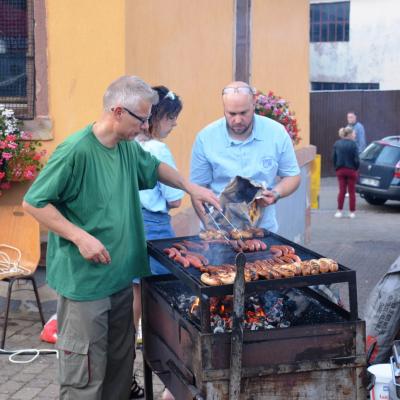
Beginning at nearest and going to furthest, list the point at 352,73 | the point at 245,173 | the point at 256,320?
the point at 256,320 → the point at 245,173 → the point at 352,73

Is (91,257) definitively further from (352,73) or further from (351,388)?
(352,73)

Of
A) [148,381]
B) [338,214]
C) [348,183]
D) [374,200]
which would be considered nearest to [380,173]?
[374,200]

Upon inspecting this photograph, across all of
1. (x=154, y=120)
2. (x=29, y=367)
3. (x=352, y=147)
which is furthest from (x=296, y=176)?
(x=352, y=147)

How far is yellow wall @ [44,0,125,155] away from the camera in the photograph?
644cm

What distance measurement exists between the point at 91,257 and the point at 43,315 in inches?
121

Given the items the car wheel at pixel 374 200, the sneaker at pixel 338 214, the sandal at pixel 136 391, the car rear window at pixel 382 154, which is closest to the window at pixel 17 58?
the sandal at pixel 136 391

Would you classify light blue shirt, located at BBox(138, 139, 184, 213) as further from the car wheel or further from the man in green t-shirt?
the car wheel

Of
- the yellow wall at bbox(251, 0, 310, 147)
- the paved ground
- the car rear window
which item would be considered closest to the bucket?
the paved ground

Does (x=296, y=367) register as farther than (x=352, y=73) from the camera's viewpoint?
No

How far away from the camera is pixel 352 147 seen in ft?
51.5

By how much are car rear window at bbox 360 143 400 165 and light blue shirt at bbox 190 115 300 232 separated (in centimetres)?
1240

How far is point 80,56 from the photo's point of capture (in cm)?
662

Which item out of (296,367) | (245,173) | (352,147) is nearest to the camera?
(296,367)

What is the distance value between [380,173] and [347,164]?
1.66 m
